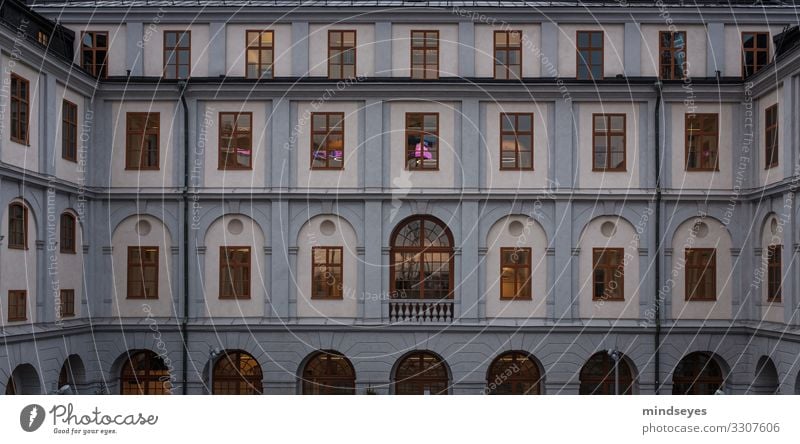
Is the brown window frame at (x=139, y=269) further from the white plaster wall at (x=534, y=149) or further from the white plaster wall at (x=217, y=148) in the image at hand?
the white plaster wall at (x=534, y=149)

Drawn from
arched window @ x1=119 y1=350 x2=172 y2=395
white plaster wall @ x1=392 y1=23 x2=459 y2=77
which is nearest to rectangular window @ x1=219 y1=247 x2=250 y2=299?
arched window @ x1=119 y1=350 x2=172 y2=395

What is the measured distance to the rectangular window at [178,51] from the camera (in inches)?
1328

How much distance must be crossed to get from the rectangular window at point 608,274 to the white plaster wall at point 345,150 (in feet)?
30.3

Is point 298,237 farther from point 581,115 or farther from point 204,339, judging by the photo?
point 581,115

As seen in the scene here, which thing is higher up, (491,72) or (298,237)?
(491,72)

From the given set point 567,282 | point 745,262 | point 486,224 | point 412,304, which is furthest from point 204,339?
point 745,262

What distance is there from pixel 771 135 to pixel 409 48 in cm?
1291

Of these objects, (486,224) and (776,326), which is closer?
(776,326)

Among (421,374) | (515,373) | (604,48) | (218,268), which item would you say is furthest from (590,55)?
(218,268)

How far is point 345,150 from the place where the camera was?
33.3m

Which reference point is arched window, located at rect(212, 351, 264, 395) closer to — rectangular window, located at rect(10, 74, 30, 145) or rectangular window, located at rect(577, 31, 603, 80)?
rectangular window, located at rect(10, 74, 30, 145)

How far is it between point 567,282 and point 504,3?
34.6 feet

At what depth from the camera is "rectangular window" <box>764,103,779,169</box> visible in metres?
30.3

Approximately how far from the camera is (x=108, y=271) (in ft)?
109
